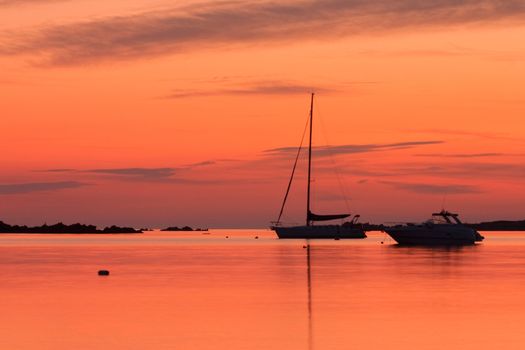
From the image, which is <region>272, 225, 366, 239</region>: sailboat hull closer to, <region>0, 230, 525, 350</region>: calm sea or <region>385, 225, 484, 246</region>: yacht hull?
<region>385, 225, 484, 246</region>: yacht hull

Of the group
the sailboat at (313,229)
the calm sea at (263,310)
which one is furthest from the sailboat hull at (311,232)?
the calm sea at (263,310)

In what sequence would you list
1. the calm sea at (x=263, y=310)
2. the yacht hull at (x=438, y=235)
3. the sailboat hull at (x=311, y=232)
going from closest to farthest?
the calm sea at (x=263, y=310) < the yacht hull at (x=438, y=235) < the sailboat hull at (x=311, y=232)

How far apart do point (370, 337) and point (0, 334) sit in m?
11.2

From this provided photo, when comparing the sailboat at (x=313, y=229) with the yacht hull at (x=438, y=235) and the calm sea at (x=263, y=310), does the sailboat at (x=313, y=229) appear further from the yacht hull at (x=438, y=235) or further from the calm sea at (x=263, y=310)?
the calm sea at (x=263, y=310)

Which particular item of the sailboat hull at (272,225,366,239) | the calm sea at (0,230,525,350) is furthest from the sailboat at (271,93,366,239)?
the calm sea at (0,230,525,350)

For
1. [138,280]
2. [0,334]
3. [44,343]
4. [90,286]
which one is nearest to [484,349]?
[44,343]

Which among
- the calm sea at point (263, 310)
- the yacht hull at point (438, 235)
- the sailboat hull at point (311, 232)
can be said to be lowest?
the calm sea at point (263, 310)

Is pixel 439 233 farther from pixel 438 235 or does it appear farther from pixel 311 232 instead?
pixel 311 232

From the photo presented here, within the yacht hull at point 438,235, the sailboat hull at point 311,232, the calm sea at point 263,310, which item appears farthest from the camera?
the sailboat hull at point 311,232

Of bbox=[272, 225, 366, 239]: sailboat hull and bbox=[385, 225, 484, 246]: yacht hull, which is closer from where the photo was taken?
bbox=[385, 225, 484, 246]: yacht hull

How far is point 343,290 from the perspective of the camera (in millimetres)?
47219

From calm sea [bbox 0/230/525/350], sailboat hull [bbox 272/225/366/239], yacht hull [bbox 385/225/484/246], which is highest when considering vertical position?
sailboat hull [bbox 272/225/366/239]

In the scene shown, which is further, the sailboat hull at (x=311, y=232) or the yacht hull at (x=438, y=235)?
the sailboat hull at (x=311, y=232)

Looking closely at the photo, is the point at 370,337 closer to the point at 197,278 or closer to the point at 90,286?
the point at 90,286
